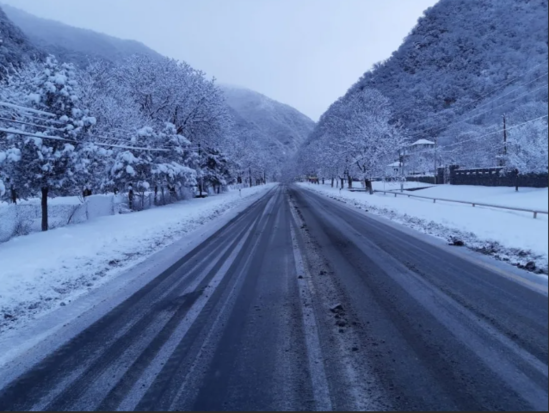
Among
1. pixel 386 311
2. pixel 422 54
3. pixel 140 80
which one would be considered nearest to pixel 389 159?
pixel 140 80

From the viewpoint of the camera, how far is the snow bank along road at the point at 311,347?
119 inches

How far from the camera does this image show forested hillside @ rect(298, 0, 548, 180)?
1.70m

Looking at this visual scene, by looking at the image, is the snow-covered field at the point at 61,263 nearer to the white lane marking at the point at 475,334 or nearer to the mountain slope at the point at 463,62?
the white lane marking at the point at 475,334

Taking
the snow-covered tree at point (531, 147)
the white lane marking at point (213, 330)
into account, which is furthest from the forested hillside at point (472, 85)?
the white lane marking at point (213, 330)

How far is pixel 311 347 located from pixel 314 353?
0.15m

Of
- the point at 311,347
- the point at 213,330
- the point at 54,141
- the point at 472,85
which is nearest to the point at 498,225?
the point at 311,347

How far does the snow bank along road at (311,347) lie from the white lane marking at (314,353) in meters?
0.02

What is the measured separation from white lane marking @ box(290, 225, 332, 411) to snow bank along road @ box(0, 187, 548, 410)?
2 cm

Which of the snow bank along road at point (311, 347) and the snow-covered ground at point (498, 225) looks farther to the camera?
the snow bank along road at point (311, 347)

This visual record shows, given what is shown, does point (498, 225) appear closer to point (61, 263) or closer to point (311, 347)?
point (311, 347)

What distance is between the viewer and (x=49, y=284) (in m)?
7.12

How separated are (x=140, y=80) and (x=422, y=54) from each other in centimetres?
11031

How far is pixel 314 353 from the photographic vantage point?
151 inches

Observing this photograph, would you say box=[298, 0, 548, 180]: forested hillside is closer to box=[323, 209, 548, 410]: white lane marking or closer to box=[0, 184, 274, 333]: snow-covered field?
box=[323, 209, 548, 410]: white lane marking
